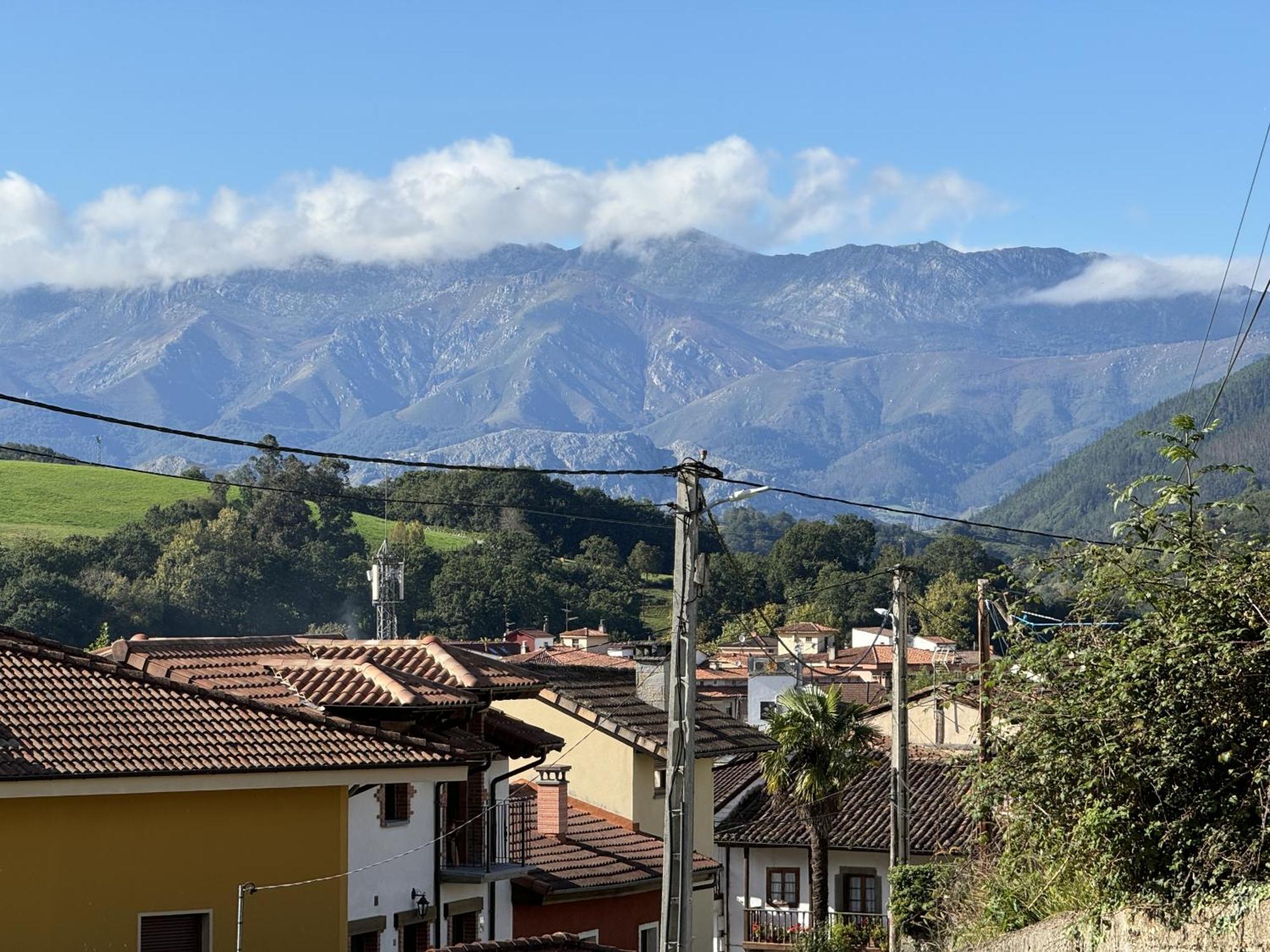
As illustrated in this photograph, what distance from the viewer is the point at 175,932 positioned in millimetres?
16297

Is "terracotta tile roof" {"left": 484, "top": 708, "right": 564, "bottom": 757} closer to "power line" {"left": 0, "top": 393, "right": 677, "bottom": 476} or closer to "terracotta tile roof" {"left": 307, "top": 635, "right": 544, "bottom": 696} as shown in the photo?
"terracotta tile roof" {"left": 307, "top": 635, "right": 544, "bottom": 696}

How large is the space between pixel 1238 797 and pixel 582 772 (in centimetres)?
2030

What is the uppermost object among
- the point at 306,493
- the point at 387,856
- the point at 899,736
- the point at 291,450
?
the point at 306,493

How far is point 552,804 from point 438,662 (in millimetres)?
4882

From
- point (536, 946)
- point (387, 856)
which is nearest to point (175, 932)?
point (536, 946)

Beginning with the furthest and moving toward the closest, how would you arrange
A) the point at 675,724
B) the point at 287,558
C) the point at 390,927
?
the point at 287,558
the point at 390,927
the point at 675,724

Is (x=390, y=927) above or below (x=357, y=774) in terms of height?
below

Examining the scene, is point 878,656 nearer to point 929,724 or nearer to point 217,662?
point 929,724

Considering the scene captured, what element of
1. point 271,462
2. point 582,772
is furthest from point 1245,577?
point 271,462

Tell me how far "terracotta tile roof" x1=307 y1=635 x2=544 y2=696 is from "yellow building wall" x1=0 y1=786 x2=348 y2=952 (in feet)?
19.7

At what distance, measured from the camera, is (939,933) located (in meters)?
22.4

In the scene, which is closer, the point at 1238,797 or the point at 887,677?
the point at 1238,797

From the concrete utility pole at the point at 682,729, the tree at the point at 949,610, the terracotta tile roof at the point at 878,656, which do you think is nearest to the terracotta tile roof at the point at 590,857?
the concrete utility pole at the point at 682,729

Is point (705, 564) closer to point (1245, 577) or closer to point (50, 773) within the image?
point (1245, 577)
